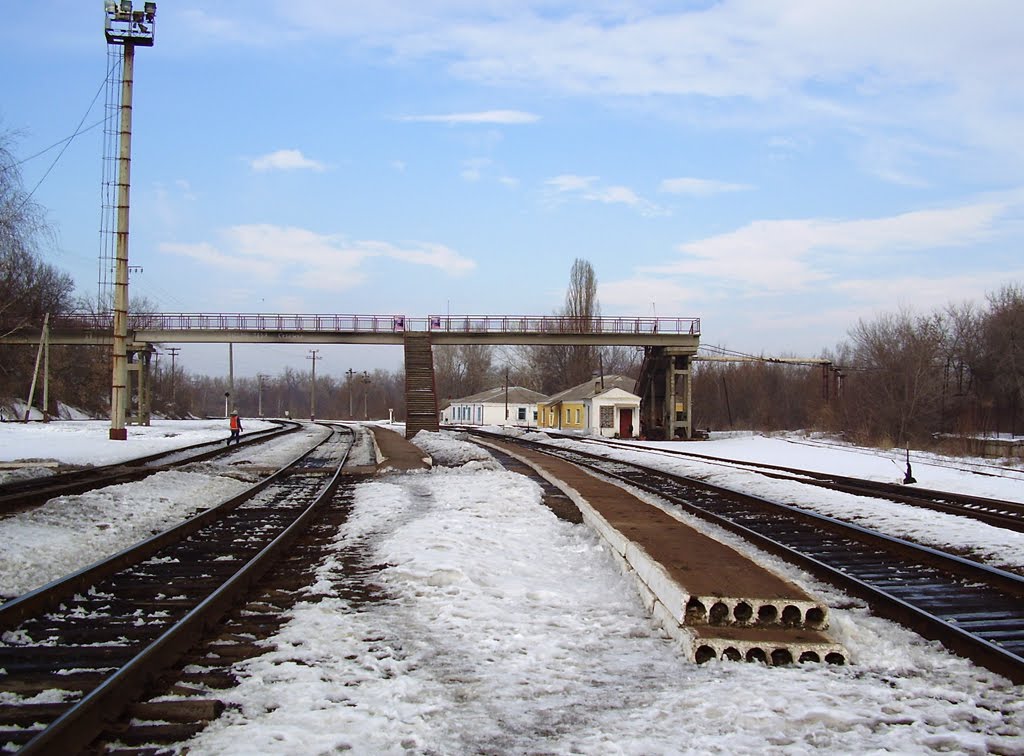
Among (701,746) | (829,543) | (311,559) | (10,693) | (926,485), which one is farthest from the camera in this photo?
(926,485)

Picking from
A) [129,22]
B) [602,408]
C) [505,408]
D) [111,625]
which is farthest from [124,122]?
[505,408]

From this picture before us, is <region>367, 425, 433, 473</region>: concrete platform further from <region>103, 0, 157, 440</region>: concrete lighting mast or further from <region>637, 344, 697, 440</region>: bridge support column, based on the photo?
<region>637, 344, 697, 440</region>: bridge support column

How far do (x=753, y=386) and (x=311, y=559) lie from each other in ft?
310

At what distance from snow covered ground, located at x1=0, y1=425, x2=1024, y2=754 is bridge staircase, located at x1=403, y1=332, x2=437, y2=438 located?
113ft

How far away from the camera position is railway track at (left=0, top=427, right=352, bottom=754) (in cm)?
416

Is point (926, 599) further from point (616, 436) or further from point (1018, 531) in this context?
point (616, 436)

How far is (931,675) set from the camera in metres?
5.30

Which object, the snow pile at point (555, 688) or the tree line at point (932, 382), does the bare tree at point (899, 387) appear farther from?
the snow pile at point (555, 688)

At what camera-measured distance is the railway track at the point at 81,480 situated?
12.7 metres

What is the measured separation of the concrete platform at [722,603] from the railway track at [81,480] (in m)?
9.03

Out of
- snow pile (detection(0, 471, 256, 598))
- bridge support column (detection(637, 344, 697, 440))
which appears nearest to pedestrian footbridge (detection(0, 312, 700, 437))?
bridge support column (detection(637, 344, 697, 440))

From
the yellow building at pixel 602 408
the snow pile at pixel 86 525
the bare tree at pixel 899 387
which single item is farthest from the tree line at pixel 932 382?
the snow pile at pixel 86 525

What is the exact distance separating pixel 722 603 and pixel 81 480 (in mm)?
15471

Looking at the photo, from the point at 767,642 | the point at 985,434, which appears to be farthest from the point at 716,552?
the point at 985,434
